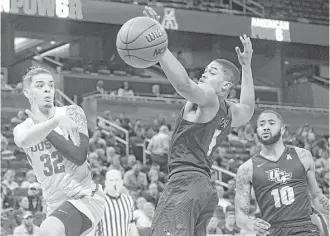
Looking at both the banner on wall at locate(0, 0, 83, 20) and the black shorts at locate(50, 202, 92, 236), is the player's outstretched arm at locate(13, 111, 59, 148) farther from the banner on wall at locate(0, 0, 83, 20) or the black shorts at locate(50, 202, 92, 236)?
the banner on wall at locate(0, 0, 83, 20)

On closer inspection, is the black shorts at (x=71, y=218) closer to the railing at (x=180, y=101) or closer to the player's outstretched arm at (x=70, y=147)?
the player's outstretched arm at (x=70, y=147)

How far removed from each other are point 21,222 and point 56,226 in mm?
5793

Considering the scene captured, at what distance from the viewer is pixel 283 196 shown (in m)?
6.19

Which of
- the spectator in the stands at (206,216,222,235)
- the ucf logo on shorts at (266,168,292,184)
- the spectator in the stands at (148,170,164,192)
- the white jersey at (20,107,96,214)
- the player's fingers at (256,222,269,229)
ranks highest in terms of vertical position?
the white jersey at (20,107,96,214)

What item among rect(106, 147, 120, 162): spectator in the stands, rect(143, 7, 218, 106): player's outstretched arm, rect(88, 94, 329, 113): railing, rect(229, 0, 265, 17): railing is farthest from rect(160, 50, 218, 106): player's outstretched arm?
rect(229, 0, 265, 17): railing

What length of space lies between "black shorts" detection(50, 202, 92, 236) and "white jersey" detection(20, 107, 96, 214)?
14 cm

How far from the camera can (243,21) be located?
1981 cm

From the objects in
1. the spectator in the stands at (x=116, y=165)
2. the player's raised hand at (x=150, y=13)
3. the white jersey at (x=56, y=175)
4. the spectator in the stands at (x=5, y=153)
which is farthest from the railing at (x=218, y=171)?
the player's raised hand at (x=150, y=13)

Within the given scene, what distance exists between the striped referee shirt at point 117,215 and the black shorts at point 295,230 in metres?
1.73

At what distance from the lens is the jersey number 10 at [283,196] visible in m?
6.16

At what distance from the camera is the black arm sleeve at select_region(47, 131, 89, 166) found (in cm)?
479

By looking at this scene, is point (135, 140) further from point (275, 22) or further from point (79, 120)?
point (79, 120)

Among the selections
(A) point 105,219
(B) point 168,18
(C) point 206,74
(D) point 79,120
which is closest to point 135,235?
(A) point 105,219

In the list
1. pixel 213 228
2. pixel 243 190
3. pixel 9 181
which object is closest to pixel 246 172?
pixel 243 190
